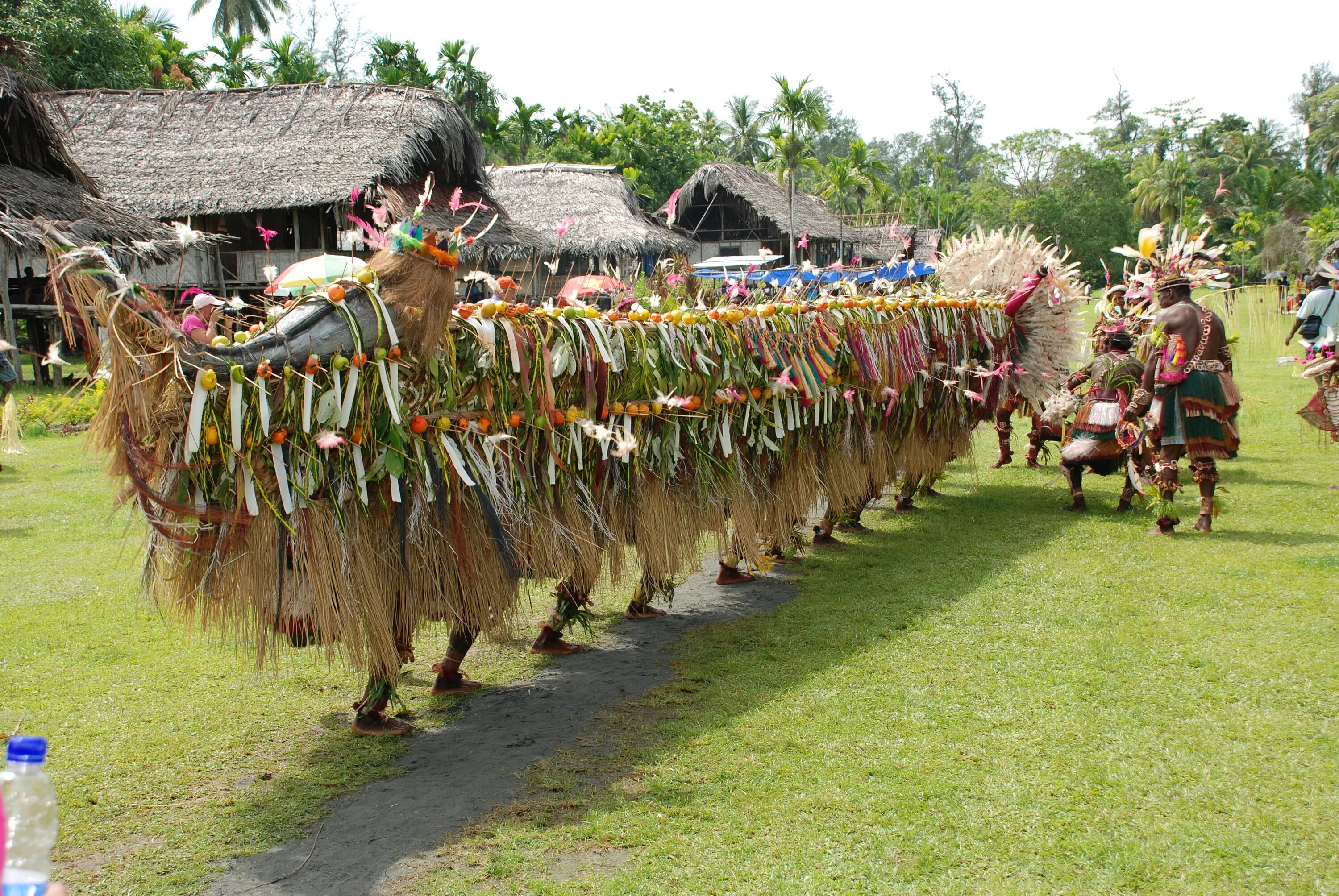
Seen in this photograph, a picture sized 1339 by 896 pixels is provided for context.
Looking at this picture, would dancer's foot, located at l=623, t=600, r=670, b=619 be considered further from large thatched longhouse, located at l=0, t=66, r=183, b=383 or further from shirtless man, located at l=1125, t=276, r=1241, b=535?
large thatched longhouse, located at l=0, t=66, r=183, b=383

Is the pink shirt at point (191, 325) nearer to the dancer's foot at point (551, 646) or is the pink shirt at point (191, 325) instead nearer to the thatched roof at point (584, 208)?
the dancer's foot at point (551, 646)

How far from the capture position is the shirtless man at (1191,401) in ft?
23.7

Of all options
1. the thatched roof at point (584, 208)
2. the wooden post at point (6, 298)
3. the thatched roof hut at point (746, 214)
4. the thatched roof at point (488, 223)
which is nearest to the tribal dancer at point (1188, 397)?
the thatched roof at point (488, 223)

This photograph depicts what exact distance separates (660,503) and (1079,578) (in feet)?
9.65

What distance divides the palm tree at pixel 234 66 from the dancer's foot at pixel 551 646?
37685 mm

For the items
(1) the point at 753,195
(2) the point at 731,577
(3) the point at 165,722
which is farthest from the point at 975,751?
(1) the point at 753,195

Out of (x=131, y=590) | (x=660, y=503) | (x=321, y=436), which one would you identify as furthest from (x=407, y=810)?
(x=131, y=590)

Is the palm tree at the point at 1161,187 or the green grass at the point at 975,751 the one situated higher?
the palm tree at the point at 1161,187

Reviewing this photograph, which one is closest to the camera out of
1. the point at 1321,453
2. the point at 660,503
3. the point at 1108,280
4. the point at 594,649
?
the point at 660,503

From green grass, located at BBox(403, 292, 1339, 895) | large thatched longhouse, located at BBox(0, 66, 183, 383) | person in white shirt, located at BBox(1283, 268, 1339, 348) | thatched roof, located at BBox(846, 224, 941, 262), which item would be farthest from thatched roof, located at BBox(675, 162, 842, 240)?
green grass, located at BBox(403, 292, 1339, 895)

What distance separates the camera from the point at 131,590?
6.04 m

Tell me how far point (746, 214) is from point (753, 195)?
5.13 ft

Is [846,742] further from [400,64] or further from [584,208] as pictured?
[400,64]

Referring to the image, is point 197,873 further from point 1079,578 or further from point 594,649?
point 1079,578
